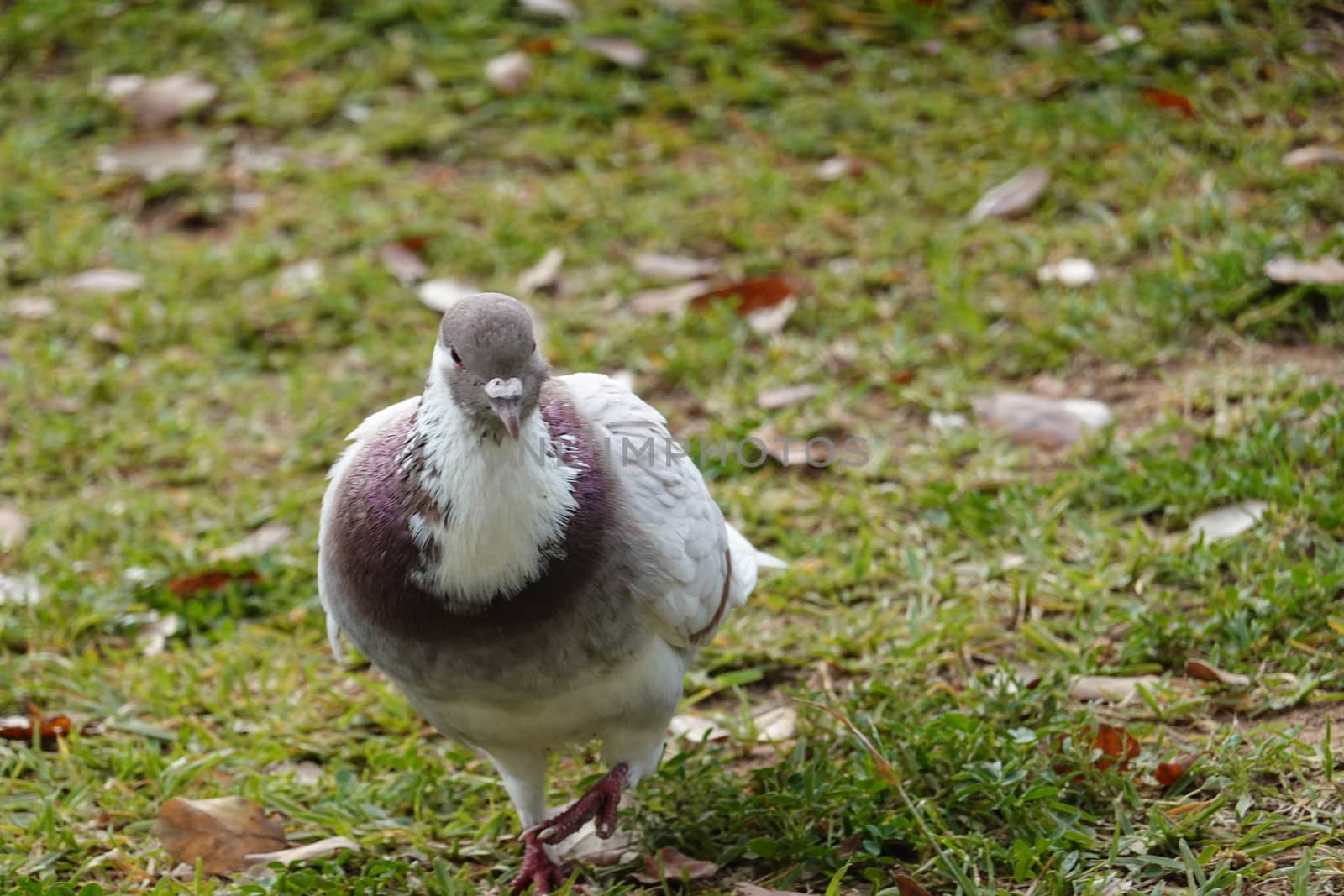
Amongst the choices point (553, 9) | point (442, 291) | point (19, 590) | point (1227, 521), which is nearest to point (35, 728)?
point (19, 590)

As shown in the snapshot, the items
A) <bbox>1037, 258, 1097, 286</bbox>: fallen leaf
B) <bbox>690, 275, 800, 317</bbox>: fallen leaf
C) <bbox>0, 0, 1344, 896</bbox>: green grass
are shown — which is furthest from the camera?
<bbox>690, 275, 800, 317</bbox>: fallen leaf

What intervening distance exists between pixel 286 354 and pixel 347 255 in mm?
637

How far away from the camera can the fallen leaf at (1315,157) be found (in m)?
4.86

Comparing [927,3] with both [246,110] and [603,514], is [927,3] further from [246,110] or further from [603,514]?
[603,514]

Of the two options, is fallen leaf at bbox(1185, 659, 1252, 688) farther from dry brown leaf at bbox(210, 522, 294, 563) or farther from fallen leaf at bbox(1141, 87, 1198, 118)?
fallen leaf at bbox(1141, 87, 1198, 118)

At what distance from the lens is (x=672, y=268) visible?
516 centimetres

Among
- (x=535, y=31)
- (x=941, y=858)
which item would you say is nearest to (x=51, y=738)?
(x=941, y=858)

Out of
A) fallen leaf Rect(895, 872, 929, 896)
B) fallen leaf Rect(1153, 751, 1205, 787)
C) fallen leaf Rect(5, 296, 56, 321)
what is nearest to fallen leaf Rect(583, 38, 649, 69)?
fallen leaf Rect(5, 296, 56, 321)

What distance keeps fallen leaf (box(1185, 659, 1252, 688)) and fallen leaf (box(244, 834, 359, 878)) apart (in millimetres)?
1837

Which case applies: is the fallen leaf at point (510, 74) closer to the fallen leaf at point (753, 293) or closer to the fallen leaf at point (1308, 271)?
the fallen leaf at point (753, 293)

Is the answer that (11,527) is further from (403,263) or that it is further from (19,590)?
(403,263)

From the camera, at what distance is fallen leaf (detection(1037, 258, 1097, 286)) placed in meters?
4.79

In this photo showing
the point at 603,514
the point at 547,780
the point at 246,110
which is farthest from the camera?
the point at 246,110

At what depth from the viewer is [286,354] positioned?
4.98 m
